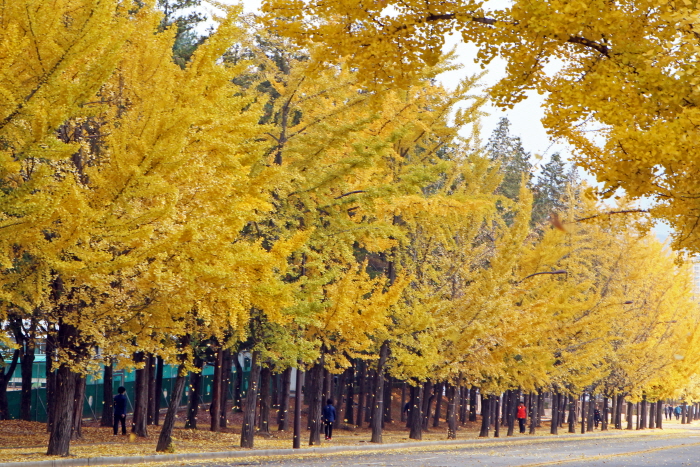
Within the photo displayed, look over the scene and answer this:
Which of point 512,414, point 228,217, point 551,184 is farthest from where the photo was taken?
point 551,184

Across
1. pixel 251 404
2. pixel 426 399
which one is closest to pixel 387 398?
pixel 426 399

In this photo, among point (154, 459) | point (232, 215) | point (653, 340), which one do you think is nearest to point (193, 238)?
point (232, 215)

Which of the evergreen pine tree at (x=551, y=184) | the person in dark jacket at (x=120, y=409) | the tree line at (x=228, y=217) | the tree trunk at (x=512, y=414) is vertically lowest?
the tree trunk at (x=512, y=414)

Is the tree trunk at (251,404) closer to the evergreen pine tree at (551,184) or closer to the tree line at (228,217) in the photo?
the tree line at (228,217)

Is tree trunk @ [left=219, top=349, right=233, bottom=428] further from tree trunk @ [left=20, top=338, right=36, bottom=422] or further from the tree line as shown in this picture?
tree trunk @ [left=20, top=338, right=36, bottom=422]

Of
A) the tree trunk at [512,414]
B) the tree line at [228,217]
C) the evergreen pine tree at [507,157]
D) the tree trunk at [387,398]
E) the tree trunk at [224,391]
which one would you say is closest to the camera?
the tree line at [228,217]

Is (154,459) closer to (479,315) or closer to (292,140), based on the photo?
(292,140)

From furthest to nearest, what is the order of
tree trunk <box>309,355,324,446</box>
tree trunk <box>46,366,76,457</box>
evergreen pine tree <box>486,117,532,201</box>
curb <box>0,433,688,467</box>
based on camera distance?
evergreen pine tree <box>486,117,532,201</box>, tree trunk <box>309,355,324,446</box>, tree trunk <box>46,366,76,457</box>, curb <box>0,433,688,467</box>

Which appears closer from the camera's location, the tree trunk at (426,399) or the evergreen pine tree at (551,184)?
the tree trunk at (426,399)

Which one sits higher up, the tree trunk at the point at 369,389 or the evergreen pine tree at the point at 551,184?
the evergreen pine tree at the point at 551,184

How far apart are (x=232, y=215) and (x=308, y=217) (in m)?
4.90

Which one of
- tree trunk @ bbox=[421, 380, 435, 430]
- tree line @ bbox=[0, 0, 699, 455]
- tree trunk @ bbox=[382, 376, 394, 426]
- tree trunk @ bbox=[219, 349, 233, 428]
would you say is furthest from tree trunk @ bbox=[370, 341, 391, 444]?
tree trunk @ bbox=[382, 376, 394, 426]

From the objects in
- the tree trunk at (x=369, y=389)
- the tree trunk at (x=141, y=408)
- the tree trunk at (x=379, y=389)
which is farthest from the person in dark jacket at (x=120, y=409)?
the tree trunk at (x=369, y=389)

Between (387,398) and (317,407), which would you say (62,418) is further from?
(387,398)
